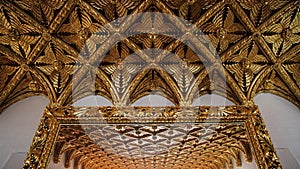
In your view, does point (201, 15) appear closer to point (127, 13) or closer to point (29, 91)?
point (127, 13)

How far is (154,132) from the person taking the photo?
12.8 feet

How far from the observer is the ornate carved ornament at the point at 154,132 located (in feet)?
12.0

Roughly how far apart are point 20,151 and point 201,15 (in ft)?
9.88

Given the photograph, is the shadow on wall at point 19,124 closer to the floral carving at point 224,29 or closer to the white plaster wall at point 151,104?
the white plaster wall at point 151,104

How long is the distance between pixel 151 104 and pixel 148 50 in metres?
0.81

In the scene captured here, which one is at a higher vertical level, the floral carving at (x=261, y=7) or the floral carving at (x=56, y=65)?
the floral carving at (x=261, y=7)

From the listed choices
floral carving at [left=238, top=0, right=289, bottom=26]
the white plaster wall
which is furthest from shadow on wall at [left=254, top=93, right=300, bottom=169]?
floral carving at [left=238, top=0, right=289, bottom=26]

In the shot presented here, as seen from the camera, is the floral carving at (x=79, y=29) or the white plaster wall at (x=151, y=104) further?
the white plaster wall at (x=151, y=104)

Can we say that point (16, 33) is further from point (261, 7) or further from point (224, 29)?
point (261, 7)

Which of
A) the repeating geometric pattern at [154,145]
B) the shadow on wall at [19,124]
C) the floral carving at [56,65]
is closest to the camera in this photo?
the repeating geometric pattern at [154,145]

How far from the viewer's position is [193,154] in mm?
4258

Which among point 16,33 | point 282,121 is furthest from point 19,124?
point 282,121

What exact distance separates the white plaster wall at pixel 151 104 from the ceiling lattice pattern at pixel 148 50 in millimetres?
120

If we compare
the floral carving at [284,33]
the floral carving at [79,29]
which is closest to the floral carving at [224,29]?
the floral carving at [284,33]
